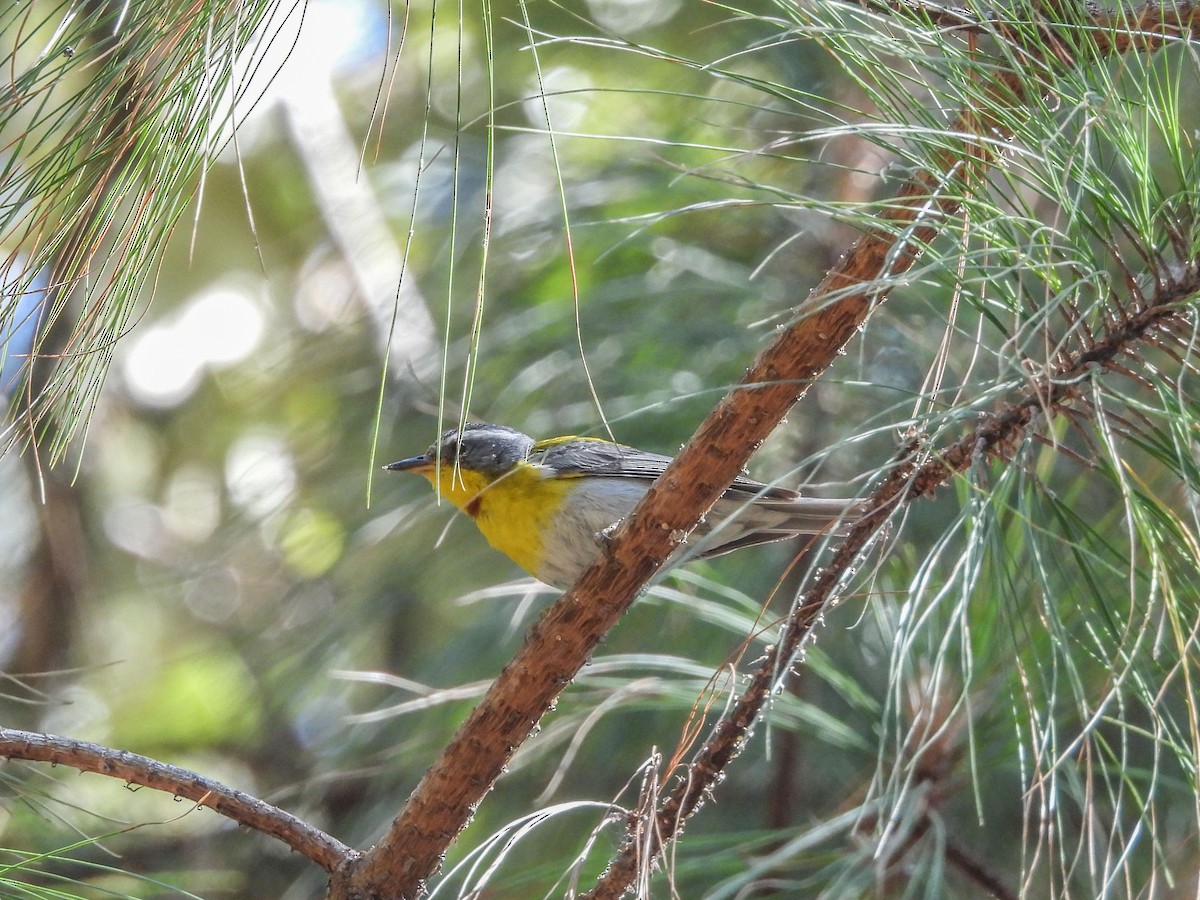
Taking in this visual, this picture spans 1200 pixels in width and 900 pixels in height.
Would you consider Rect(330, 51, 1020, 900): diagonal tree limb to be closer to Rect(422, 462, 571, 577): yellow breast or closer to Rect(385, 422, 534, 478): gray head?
Rect(422, 462, 571, 577): yellow breast

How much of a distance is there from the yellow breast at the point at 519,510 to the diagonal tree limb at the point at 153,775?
174 centimetres

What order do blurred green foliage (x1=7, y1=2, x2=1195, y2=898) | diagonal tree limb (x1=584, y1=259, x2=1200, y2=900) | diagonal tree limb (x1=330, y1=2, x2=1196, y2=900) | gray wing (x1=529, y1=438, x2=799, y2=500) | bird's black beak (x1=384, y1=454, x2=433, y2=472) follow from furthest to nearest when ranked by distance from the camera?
gray wing (x1=529, y1=438, x2=799, y2=500) → bird's black beak (x1=384, y1=454, x2=433, y2=472) → blurred green foliage (x1=7, y1=2, x2=1195, y2=898) → diagonal tree limb (x1=330, y1=2, x2=1196, y2=900) → diagonal tree limb (x1=584, y1=259, x2=1200, y2=900)

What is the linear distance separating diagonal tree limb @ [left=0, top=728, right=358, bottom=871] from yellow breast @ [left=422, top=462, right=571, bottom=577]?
1.74 metres

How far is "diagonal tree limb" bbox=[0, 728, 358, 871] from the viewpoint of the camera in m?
1.64

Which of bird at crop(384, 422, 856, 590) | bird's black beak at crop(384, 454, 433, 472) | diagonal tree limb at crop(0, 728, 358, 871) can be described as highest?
diagonal tree limb at crop(0, 728, 358, 871)

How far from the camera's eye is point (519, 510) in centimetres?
360

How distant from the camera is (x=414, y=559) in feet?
11.7

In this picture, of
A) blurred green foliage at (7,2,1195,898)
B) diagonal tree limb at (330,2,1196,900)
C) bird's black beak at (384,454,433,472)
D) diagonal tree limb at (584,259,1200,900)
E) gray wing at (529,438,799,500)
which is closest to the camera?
diagonal tree limb at (584,259,1200,900)

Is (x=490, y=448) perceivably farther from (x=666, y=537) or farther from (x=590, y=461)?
(x=666, y=537)

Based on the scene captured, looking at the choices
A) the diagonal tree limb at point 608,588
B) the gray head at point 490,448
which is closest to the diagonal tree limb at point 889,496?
the diagonal tree limb at point 608,588

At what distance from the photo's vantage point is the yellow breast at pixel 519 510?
11.6 feet

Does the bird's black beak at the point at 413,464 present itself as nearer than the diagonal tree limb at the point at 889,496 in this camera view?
No

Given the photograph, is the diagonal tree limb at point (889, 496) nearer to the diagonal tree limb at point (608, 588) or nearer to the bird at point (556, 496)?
the diagonal tree limb at point (608, 588)

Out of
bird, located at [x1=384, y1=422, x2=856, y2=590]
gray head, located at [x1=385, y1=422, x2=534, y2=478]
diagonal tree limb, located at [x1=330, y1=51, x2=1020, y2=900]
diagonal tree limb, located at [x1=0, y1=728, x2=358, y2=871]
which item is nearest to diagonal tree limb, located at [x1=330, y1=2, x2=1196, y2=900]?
diagonal tree limb, located at [x1=330, y1=51, x2=1020, y2=900]
